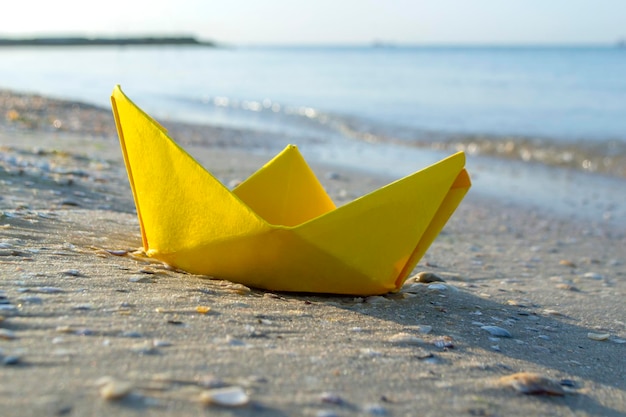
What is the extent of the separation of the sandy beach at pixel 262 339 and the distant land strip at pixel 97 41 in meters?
88.5

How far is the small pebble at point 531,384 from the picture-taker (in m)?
2.10

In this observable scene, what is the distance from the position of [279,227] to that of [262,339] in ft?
1.97

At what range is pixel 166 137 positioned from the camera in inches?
114

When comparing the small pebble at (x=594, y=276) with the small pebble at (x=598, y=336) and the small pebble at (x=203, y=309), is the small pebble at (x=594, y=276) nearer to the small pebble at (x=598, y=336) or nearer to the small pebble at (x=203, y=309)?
the small pebble at (x=598, y=336)

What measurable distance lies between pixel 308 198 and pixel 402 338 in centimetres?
115

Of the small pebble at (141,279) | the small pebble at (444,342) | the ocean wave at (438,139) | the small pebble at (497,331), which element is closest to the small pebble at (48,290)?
the small pebble at (141,279)

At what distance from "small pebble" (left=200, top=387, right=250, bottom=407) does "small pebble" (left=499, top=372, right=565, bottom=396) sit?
2.77 feet

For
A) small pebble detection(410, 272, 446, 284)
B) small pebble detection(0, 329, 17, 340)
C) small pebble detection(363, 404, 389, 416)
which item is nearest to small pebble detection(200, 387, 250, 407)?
small pebble detection(363, 404, 389, 416)

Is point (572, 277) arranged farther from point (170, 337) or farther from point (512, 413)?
point (170, 337)

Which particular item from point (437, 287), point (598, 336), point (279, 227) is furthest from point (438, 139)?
point (279, 227)

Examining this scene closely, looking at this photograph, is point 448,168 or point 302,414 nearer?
point 302,414

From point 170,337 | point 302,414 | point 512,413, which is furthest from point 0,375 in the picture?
point 512,413

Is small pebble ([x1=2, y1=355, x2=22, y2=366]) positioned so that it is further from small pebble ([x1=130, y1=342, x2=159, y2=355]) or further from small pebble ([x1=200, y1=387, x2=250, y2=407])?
small pebble ([x1=200, y1=387, x2=250, y2=407])

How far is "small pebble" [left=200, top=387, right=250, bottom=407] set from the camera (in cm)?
172
